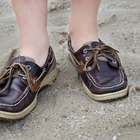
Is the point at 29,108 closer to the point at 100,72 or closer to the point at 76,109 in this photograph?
the point at 76,109

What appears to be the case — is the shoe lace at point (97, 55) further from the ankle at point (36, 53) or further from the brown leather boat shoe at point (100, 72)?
the ankle at point (36, 53)

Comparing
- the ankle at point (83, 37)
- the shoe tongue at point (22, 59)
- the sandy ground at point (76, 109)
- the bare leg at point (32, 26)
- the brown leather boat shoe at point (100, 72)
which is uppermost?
the bare leg at point (32, 26)

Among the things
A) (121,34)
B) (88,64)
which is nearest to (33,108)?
(88,64)

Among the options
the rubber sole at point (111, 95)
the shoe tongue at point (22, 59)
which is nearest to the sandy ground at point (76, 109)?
the rubber sole at point (111, 95)

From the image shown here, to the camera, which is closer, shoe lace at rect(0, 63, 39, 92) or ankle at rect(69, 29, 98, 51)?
shoe lace at rect(0, 63, 39, 92)

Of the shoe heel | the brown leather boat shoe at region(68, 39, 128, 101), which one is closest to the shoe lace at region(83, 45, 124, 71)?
the brown leather boat shoe at region(68, 39, 128, 101)

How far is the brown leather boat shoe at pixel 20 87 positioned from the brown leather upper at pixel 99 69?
4.9 inches

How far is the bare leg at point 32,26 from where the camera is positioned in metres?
1.28

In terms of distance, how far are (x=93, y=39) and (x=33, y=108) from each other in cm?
30

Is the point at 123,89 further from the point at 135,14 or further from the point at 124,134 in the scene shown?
the point at 135,14

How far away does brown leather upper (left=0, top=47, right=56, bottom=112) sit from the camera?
1197 mm

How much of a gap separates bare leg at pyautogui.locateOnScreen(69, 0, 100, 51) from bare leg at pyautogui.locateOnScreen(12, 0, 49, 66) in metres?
0.11

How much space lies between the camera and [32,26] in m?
1.30

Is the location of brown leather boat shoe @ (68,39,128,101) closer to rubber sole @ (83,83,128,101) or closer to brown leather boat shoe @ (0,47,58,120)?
rubber sole @ (83,83,128,101)
